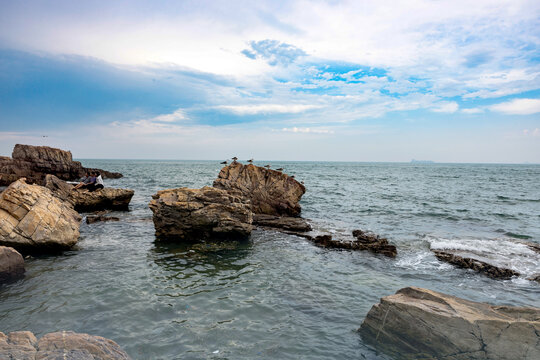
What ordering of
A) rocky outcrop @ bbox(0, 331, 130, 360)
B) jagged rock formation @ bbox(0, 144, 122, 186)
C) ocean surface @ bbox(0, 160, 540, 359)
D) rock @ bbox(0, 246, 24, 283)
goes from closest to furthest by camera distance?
rocky outcrop @ bbox(0, 331, 130, 360)
ocean surface @ bbox(0, 160, 540, 359)
rock @ bbox(0, 246, 24, 283)
jagged rock formation @ bbox(0, 144, 122, 186)

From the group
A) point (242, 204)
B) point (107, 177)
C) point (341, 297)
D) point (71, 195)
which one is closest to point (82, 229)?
point (71, 195)

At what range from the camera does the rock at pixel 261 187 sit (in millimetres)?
24047

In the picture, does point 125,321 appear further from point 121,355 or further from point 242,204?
point 242,204

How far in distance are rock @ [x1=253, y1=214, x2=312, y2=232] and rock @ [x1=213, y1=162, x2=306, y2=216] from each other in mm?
2225

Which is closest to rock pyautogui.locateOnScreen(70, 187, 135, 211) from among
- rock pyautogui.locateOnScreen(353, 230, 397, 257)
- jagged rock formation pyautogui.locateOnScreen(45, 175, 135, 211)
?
jagged rock formation pyautogui.locateOnScreen(45, 175, 135, 211)

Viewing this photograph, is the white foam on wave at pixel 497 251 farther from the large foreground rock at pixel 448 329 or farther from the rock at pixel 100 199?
the rock at pixel 100 199

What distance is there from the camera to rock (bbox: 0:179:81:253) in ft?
41.2

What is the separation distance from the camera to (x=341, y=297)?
10.1 m

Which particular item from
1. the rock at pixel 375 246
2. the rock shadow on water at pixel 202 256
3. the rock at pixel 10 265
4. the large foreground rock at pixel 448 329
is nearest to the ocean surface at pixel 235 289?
the rock shadow on water at pixel 202 256

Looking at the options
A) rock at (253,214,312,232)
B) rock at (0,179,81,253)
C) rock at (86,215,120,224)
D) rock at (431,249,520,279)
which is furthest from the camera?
rock at (86,215,120,224)

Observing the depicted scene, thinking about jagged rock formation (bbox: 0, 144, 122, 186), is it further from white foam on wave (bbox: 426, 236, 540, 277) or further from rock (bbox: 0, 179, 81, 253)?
white foam on wave (bbox: 426, 236, 540, 277)

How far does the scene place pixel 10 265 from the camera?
10.5 meters

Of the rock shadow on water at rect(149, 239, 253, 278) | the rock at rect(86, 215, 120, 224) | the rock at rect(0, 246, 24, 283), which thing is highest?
the rock at rect(0, 246, 24, 283)

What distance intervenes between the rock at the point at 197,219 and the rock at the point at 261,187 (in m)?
6.62
